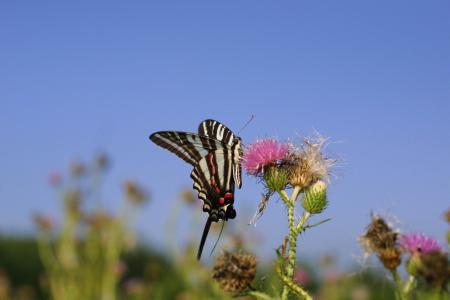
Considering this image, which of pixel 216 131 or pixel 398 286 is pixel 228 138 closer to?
pixel 216 131

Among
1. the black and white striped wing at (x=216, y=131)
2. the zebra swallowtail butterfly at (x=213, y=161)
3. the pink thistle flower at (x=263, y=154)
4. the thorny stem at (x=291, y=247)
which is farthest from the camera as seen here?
the black and white striped wing at (x=216, y=131)

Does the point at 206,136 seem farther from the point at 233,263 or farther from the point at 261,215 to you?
the point at 233,263

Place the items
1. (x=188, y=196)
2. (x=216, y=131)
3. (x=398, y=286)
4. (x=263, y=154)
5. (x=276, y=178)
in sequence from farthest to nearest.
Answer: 1. (x=188, y=196)
2. (x=216, y=131)
3. (x=263, y=154)
4. (x=276, y=178)
5. (x=398, y=286)

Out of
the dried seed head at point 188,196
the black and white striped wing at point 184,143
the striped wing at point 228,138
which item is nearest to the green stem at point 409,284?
the striped wing at point 228,138

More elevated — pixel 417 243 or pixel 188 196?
pixel 188 196

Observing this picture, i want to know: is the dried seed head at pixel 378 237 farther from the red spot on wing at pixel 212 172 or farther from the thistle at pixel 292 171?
the red spot on wing at pixel 212 172

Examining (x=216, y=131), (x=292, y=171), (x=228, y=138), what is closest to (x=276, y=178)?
(x=292, y=171)
